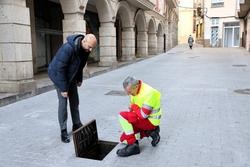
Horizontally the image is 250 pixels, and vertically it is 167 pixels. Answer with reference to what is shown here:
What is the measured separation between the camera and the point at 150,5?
68.3 feet

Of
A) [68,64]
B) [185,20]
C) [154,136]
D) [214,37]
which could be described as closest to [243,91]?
[154,136]

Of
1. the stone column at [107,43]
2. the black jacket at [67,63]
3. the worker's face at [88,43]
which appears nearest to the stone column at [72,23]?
the stone column at [107,43]

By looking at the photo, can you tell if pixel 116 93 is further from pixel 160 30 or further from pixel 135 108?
pixel 160 30

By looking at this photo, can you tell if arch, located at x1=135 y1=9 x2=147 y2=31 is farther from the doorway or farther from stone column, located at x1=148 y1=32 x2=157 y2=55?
the doorway

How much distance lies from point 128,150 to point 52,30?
12.4 metres

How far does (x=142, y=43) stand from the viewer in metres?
23.2

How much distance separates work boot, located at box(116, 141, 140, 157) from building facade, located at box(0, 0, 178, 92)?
4.76 metres

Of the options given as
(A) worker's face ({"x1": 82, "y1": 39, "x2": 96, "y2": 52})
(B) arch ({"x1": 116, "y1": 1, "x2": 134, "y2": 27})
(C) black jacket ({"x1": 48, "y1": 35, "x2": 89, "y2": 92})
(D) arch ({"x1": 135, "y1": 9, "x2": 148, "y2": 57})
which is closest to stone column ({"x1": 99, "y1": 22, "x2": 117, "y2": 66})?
(B) arch ({"x1": 116, "y1": 1, "x2": 134, "y2": 27})

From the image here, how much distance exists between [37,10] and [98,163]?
38.9 ft

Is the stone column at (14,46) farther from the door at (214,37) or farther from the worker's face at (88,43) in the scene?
the door at (214,37)

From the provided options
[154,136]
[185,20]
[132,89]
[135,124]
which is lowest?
[154,136]

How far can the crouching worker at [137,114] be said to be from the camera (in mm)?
3967

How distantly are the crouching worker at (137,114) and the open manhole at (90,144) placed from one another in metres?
0.34

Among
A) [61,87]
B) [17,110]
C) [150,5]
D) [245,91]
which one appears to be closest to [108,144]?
[61,87]
